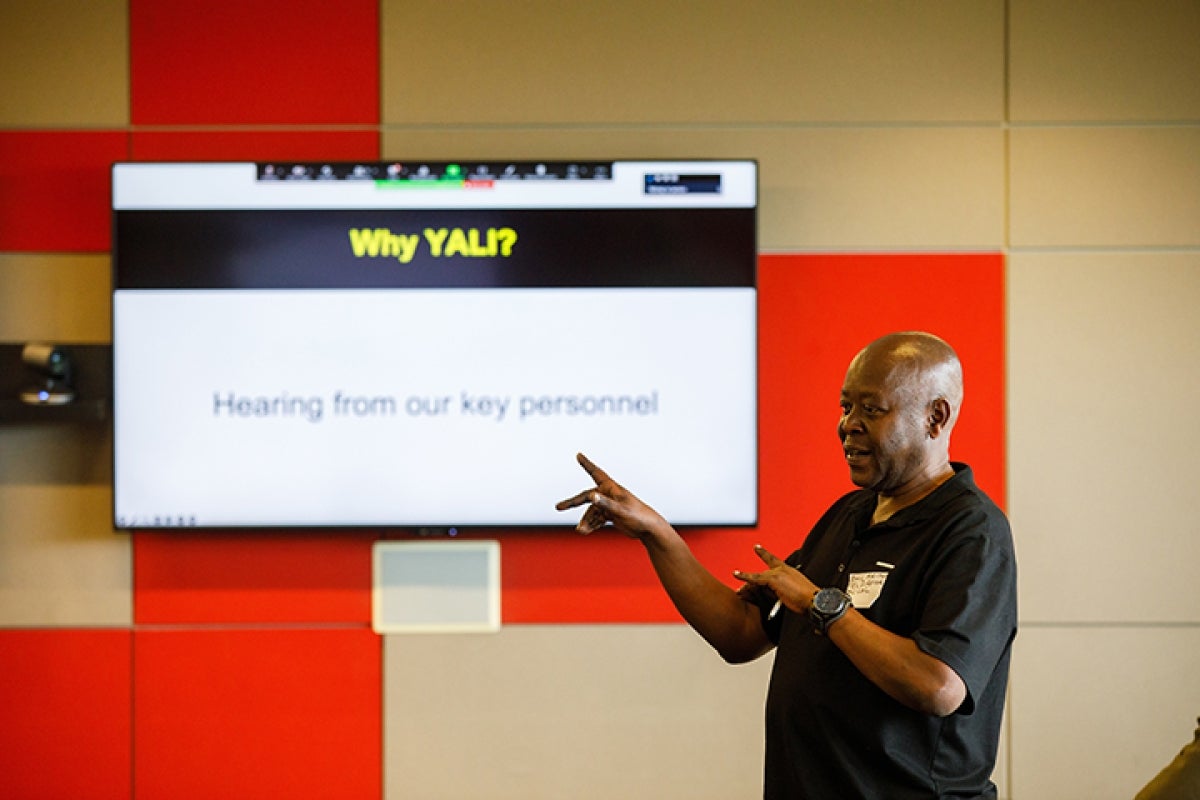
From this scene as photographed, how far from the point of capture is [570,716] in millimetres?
3348

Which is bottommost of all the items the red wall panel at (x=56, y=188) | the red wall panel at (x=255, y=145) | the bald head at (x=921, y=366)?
the bald head at (x=921, y=366)

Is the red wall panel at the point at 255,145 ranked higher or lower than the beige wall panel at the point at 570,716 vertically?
higher

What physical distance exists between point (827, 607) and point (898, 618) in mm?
160

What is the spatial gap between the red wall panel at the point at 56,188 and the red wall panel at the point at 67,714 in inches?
48.1

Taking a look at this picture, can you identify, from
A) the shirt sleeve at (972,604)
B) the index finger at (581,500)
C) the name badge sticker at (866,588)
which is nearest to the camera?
the shirt sleeve at (972,604)

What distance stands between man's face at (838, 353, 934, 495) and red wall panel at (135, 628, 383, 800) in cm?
197

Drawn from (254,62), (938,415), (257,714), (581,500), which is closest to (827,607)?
(938,415)

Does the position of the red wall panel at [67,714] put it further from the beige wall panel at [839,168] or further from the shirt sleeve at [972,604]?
the shirt sleeve at [972,604]

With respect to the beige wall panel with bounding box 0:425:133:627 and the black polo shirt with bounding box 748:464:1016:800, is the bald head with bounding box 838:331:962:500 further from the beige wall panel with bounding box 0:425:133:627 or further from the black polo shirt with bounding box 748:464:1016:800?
the beige wall panel with bounding box 0:425:133:627

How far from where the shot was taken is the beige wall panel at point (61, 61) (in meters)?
3.38

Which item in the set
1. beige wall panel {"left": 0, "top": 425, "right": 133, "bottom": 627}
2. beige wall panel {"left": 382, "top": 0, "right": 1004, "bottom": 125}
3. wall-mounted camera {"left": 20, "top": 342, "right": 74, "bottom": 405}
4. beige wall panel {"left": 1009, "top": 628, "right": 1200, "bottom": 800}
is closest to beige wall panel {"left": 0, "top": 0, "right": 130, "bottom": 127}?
wall-mounted camera {"left": 20, "top": 342, "right": 74, "bottom": 405}

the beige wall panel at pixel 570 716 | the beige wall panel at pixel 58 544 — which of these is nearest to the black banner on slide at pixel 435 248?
the beige wall panel at pixel 58 544

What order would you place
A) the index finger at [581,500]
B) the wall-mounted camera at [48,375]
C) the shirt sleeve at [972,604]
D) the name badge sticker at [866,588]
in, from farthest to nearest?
1. the wall-mounted camera at [48,375]
2. the index finger at [581,500]
3. the name badge sticker at [866,588]
4. the shirt sleeve at [972,604]

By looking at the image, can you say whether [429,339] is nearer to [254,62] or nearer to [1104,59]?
[254,62]
